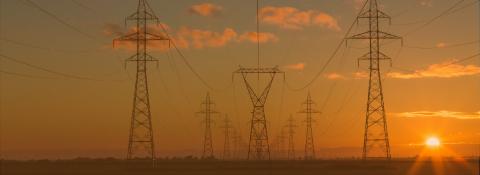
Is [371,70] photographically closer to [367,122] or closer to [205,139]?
[367,122]

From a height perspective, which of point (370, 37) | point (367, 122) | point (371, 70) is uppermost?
point (370, 37)

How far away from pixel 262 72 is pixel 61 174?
3272 centimetres

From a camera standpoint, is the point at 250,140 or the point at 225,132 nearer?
A: the point at 250,140

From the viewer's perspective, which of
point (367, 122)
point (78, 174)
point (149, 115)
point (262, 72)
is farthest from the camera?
point (262, 72)

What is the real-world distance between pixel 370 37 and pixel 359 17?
3227 millimetres

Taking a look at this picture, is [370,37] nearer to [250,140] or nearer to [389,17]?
[389,17]

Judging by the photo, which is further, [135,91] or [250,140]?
[250,140]

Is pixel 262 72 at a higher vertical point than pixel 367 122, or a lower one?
higher

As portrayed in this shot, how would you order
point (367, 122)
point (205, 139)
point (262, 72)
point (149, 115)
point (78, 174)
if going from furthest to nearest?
1. point (205, 139)
2. point (262, 72)
3. point (367, 122)
4. point (149, 115)
5. point (78, 174)

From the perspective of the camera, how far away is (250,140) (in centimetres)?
7812

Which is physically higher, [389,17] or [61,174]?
[389,17]

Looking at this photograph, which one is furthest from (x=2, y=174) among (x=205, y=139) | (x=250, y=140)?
(x=205, y=139)

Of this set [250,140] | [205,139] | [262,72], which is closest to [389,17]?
[262,72]

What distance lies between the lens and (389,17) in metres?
69.9
